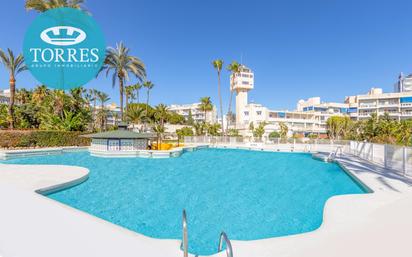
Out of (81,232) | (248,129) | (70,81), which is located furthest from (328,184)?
(248,129)

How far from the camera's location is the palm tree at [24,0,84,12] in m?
22.8

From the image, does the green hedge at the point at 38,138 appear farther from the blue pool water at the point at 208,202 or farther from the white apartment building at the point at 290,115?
the white apartment building at the point at 290,115

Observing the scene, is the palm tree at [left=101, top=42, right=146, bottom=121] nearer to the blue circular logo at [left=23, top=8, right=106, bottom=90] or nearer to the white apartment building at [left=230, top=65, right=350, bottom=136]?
the blue circular logo at [left=23, top=8, right=106, bottom=90]

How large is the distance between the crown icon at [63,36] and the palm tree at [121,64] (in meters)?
9.60

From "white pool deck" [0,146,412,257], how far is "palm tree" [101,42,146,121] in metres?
23.7

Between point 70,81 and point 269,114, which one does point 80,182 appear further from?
point 269,114

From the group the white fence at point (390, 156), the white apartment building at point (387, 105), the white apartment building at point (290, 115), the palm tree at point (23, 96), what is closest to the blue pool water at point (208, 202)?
the white fence at point (390, 156)

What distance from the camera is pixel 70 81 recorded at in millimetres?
23641

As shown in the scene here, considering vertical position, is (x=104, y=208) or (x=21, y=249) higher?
(x=21, y=249)

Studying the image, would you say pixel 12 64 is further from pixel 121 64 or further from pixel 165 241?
pixel 165 241

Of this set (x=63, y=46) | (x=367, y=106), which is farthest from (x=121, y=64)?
(x=367, y=106)

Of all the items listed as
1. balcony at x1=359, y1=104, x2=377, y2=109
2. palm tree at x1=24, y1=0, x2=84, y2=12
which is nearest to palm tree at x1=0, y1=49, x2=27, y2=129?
palm tree at x1=24, y1=0, x2=84, y2=12

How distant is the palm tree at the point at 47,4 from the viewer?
74.8 ft

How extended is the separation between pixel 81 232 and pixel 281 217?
495cm
